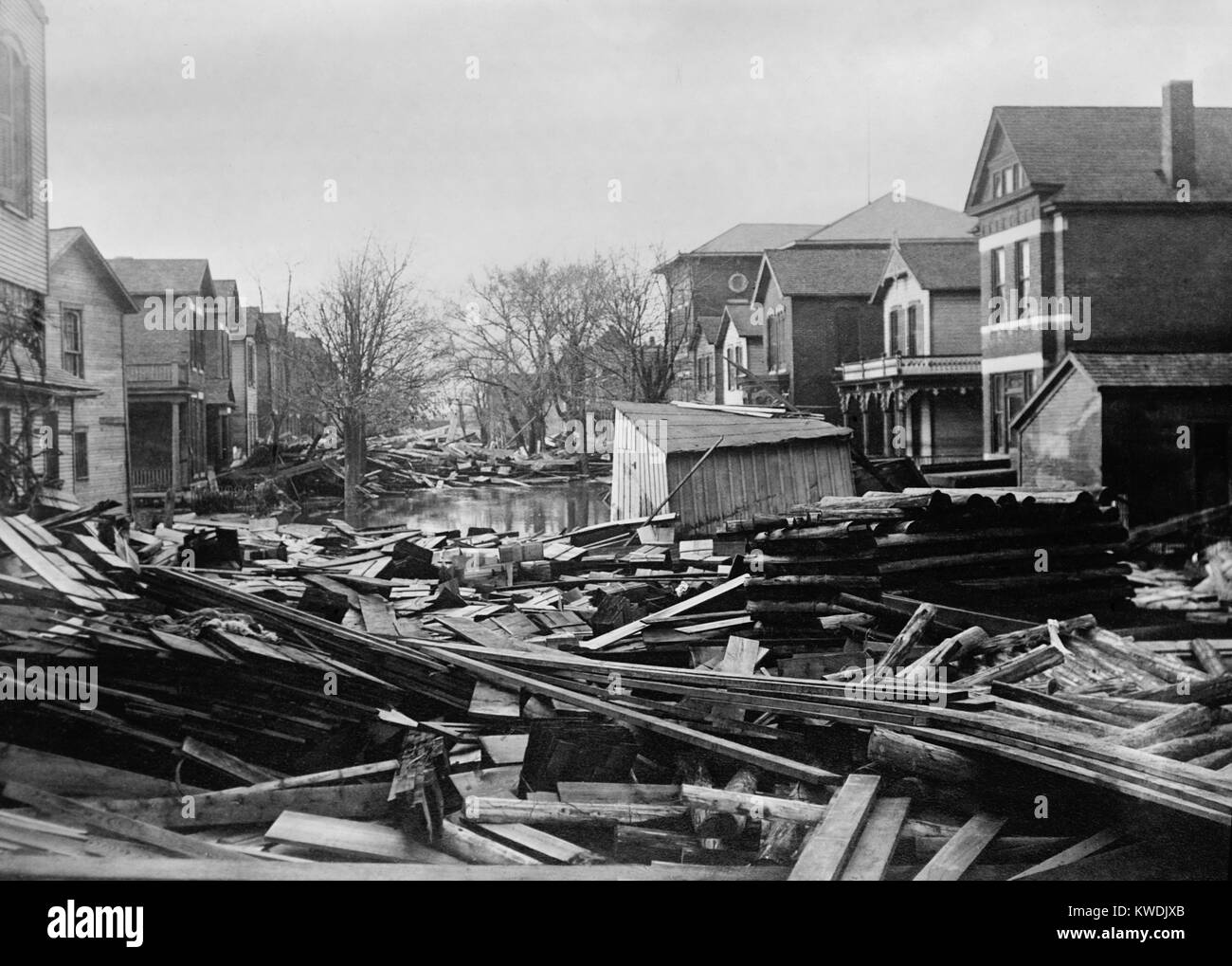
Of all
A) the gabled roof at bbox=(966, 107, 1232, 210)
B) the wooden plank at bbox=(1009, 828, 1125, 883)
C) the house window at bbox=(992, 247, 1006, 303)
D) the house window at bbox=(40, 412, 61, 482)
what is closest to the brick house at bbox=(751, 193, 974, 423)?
the house window at bbox=(992, 247, 1006, 303)

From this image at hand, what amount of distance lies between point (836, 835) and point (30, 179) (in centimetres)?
653

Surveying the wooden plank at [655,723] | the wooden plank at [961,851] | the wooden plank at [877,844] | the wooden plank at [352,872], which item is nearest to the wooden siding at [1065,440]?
the wooden plank at [961,851]

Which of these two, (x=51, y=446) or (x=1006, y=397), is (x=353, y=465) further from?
(x=1006, y=397)

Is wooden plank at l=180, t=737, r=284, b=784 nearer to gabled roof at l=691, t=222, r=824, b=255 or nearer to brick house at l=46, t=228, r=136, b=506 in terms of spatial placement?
brick house at l=46, t=228, r=136, b=506

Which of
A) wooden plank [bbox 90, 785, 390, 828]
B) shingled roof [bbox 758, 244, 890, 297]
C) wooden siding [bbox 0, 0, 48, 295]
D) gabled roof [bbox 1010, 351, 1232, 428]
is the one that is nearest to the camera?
wooden plank [bbox 90, 785, 390, 828]

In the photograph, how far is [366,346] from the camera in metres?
8.98

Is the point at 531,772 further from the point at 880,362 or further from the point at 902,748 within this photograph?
the point at 880,362

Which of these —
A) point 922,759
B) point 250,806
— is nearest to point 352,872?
point 250,806

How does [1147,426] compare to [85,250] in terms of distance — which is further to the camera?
[1147,426]

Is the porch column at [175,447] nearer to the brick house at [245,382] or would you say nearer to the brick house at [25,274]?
the brick house at [245,382]

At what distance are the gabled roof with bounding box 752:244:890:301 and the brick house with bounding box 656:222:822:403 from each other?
2.72 feet

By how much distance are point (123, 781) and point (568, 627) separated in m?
3.33

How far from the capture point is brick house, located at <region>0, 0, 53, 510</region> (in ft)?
20.5

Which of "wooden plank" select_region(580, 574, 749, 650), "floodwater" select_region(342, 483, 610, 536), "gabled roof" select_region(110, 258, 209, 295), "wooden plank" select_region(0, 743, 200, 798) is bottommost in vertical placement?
"wooden plank" select_region(0, 743, 200, 798)
